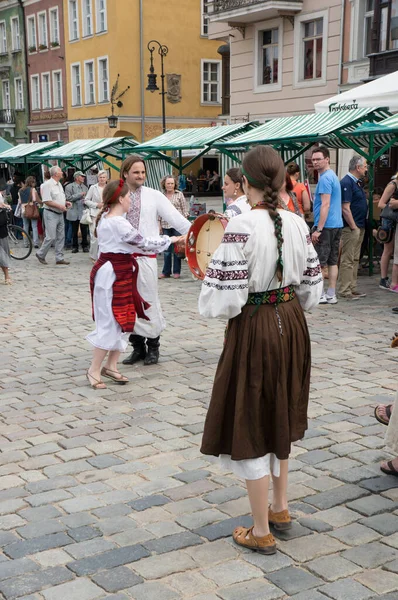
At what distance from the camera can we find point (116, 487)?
4.17m

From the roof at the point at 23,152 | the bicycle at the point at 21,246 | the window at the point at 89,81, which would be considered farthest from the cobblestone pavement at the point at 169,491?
the window at the point at 89,81

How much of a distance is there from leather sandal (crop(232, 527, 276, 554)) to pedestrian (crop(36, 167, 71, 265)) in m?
11.8

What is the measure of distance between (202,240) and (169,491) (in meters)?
2.57

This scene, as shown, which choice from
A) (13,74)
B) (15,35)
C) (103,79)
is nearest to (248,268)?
(103,79)

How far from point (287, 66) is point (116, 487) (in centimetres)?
2254

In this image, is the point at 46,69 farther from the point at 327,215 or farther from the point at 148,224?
the point at 148,224

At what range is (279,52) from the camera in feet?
81.7

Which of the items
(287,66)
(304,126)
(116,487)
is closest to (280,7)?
(287,66)

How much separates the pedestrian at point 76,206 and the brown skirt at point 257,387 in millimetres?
13817

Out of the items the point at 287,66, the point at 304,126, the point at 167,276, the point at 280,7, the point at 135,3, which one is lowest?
the point at 167,276

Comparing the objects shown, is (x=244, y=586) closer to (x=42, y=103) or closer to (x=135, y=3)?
(x=135, y=3)

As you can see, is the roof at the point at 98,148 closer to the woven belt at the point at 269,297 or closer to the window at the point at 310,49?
the window at the point at 310,49

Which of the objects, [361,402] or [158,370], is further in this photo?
[158,370]

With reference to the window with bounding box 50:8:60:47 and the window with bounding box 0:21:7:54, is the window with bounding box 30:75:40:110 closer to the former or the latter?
the window with bounding box 50:8:60:47
